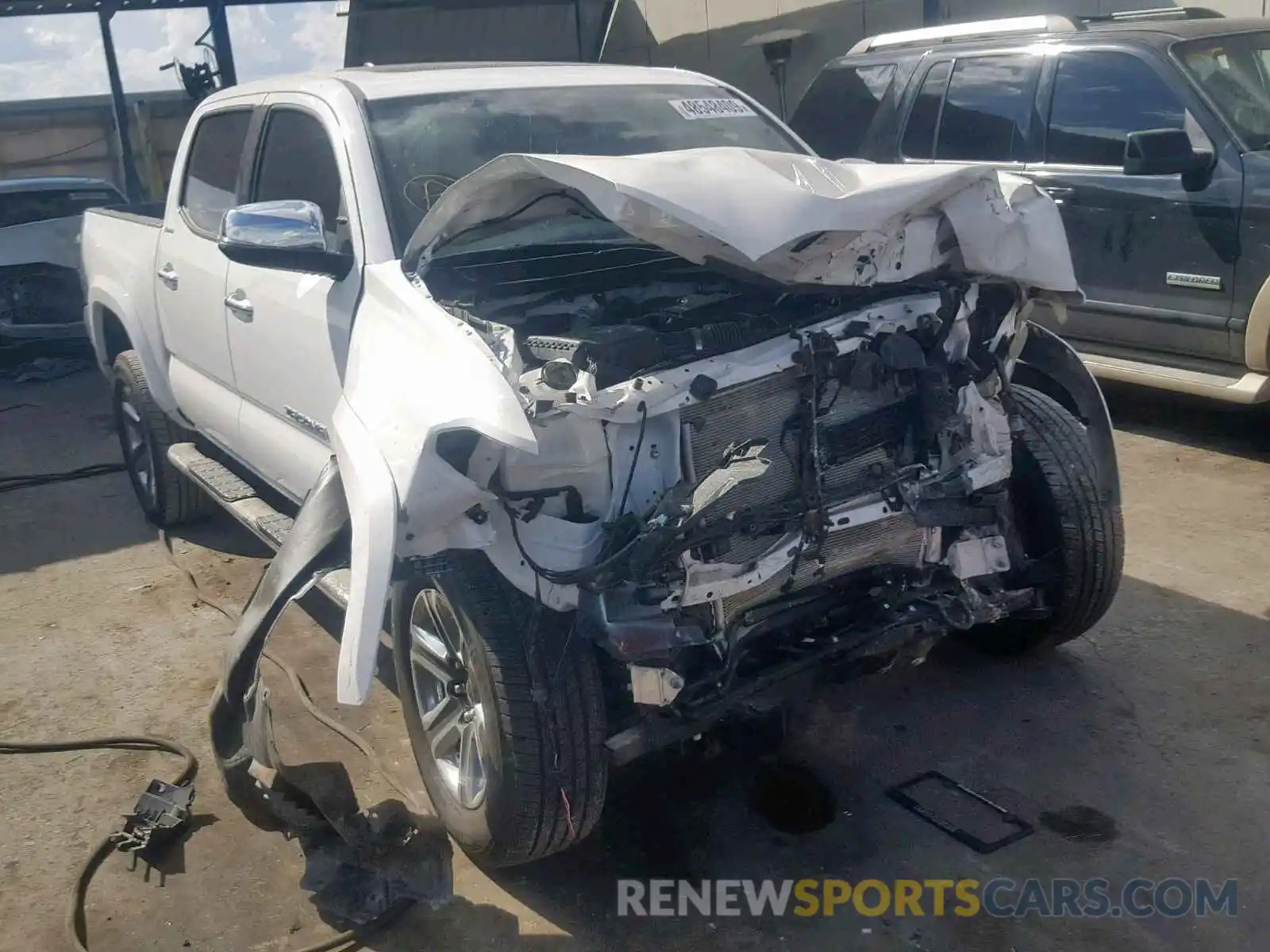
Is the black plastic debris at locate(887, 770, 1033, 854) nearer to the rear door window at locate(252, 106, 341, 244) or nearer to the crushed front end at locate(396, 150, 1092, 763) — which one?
the crushed front end at locate(396, 150, 1092, 763)

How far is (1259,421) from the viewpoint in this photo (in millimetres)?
6301

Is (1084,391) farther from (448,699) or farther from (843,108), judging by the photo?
(843,108)

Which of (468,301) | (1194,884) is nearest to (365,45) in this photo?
(468,301)

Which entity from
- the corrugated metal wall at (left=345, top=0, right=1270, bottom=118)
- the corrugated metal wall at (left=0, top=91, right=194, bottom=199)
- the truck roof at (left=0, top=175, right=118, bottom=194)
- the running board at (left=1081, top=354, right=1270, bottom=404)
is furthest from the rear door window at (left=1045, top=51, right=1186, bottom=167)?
the corrugated metal wall at (left=0, top=91, right=194, bottom=199)

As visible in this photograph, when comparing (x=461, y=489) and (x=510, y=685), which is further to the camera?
(x=510, y=685)

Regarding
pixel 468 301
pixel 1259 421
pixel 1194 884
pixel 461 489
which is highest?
pixel 468 301

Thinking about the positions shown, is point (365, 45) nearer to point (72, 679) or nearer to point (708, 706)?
point (72, 679)

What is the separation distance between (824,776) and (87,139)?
19.9m

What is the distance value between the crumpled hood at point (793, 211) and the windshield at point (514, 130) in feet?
1.56

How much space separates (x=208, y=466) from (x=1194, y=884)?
3.95 m

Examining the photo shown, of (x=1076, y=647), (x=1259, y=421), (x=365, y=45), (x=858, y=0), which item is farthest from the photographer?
(x=365, y=45)

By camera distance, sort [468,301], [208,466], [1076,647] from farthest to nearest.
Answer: [208,466], [1076,647], [468,301]

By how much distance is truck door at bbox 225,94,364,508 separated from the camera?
138 inches

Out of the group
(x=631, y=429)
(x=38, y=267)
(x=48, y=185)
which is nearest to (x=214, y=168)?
(x=631, y=429)
